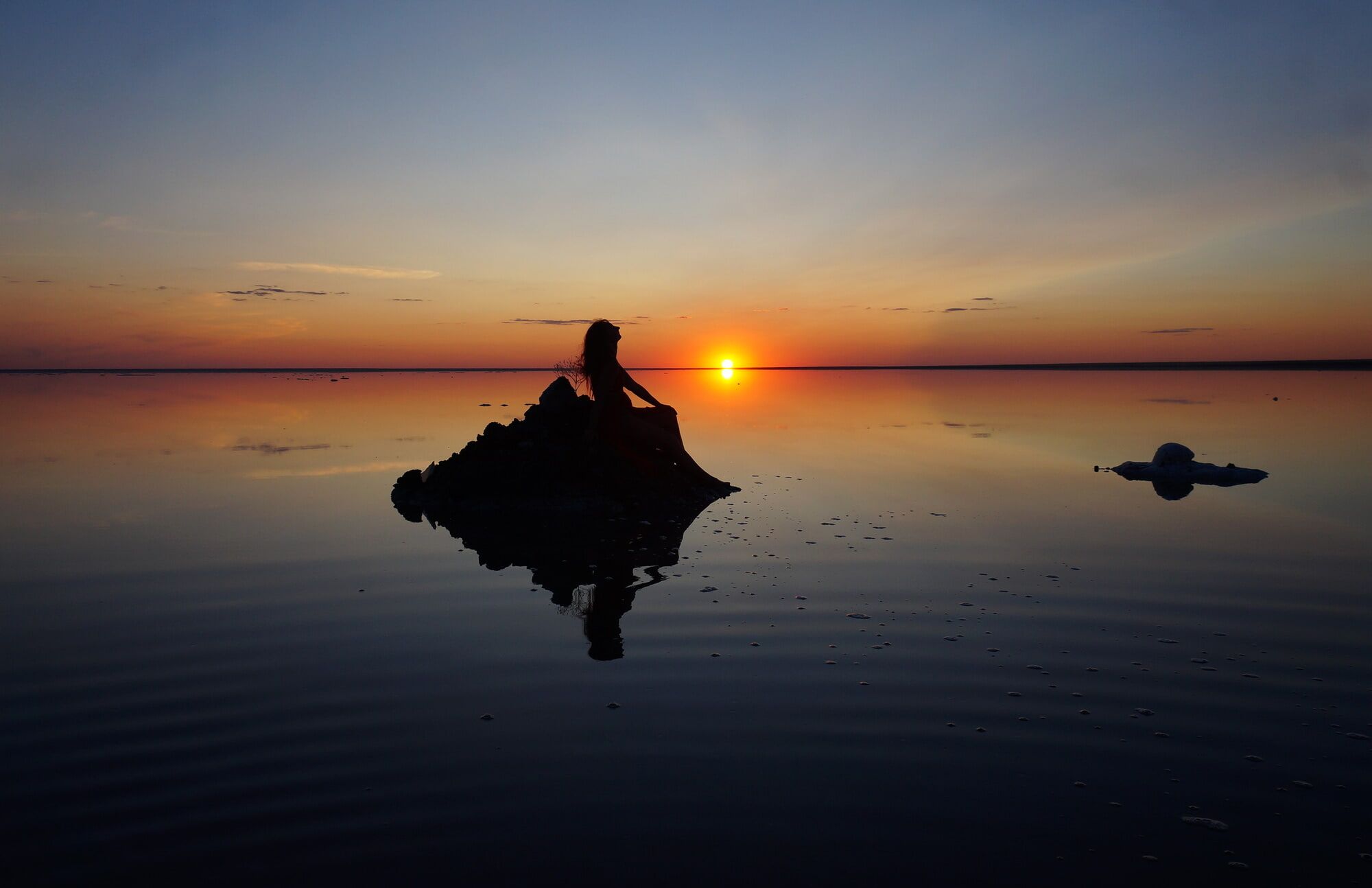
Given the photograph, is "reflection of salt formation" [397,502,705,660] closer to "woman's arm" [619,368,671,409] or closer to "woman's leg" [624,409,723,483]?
"woman's leg" [624,409,723,483]

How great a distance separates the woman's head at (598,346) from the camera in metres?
19.5

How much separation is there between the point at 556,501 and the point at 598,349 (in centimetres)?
374

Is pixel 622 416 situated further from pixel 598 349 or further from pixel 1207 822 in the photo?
pixel 1207 822

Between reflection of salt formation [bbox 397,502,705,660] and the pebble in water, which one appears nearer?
the pebble in water

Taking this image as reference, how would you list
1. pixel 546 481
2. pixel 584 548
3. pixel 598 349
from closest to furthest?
1. pixel 584 548
2. pixel 546 481
3. pixel 598 349

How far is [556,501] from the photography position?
18.0 m

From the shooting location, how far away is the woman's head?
19469 mm

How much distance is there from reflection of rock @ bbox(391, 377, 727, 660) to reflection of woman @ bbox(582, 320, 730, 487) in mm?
506

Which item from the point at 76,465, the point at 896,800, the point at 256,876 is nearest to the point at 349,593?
the point at 256,876

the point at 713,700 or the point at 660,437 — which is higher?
the point at 660,437

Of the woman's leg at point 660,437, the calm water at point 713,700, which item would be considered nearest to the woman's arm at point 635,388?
the woman's leg at point 660,437

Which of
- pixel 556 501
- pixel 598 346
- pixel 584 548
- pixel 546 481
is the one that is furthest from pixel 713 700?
pixel 598 346

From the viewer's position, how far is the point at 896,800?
5.78 m

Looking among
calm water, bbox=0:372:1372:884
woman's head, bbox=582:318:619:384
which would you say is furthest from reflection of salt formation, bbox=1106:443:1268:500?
woman's head, bbox=582:318:619:384
